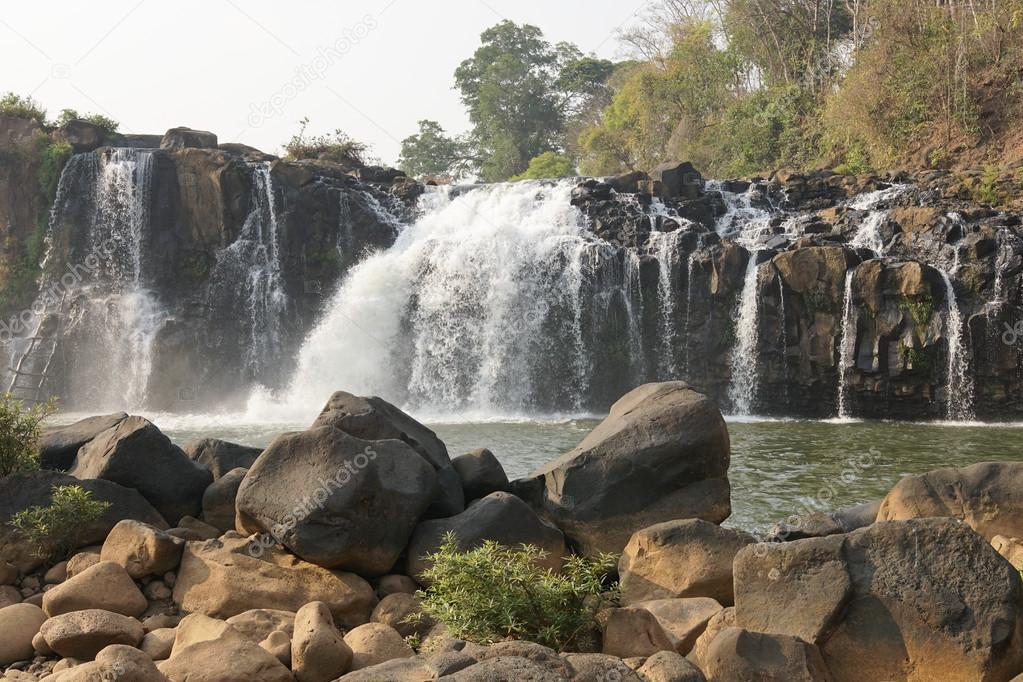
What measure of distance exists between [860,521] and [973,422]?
13.1 metres

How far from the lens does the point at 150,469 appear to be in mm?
9141

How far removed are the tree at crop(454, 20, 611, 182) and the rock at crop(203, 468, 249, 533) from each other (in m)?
45.9

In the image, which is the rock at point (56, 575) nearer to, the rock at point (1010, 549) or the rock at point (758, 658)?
the rock at point (758, 658)

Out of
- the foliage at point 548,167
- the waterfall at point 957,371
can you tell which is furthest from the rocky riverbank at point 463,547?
the foliage at point 548,167

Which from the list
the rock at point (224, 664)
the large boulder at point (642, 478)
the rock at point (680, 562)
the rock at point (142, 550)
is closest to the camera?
the rock at point (224, 664)

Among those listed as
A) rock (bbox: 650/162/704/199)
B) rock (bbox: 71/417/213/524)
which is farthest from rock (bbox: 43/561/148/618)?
rock (bbox: 650/162/704/199)

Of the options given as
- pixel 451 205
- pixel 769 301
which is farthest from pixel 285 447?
pixel 451 205

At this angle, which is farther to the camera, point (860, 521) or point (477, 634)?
point (860, 521)

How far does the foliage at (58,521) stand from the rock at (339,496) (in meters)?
1.31

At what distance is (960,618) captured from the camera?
5676 mm

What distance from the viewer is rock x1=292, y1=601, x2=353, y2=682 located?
19.9 feet

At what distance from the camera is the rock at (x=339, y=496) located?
7578 mm

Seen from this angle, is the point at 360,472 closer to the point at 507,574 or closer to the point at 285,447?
the point at 285,447

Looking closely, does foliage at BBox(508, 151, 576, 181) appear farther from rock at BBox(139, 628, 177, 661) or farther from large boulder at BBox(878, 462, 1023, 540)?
rock at BBox(139, 628, 177, 661)
